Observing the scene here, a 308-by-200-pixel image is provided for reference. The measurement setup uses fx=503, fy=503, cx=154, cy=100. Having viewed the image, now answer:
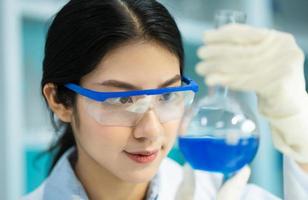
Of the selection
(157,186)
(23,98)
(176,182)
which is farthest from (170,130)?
(23,98)

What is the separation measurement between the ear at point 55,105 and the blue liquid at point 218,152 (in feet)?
2.11

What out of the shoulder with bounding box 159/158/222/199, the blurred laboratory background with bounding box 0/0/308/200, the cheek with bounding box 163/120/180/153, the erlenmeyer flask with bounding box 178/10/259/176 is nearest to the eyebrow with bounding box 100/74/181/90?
the cheek with bounding box 163/120/180/153

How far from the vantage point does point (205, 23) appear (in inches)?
160

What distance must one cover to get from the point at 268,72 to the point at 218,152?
8.7 inches

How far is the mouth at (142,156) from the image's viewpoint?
1541 mm

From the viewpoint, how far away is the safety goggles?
148cm

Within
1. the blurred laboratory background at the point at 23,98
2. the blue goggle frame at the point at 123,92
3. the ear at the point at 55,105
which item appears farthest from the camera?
the blurred laboratory background at the point at 23,98

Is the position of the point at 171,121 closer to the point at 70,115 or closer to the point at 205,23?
the point at 70,115

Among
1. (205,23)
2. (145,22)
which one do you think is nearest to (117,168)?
(145,22)

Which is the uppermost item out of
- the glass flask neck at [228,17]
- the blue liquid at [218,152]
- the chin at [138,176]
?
the glass flask neck at [228,17]

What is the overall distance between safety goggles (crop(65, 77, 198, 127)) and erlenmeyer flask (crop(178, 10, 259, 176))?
0.74ft

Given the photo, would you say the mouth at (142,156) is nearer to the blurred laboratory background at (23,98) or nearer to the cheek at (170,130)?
the cheek at (170,130)

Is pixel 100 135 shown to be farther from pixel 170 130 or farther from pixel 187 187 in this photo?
pixel 187 187

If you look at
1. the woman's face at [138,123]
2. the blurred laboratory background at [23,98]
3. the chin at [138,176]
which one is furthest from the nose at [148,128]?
the blurred laboratory background at [23,98]
